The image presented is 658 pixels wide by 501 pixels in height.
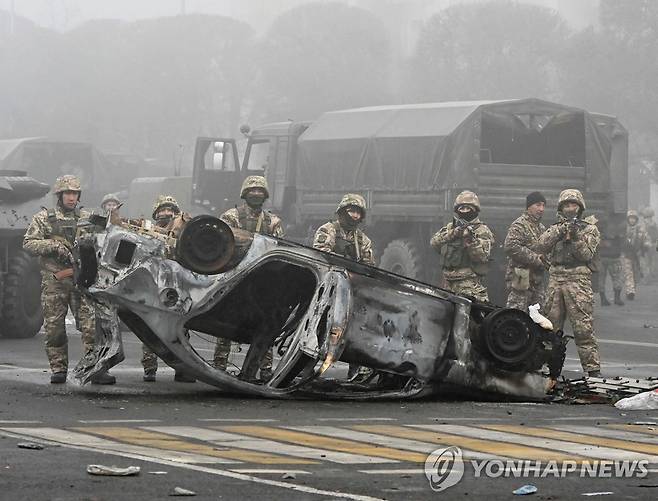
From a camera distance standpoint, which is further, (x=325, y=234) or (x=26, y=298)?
(x=26, y=298)

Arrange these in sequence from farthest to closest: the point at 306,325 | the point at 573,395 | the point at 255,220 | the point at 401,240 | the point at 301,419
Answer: the point at 401,240, the point at 255,220, the point at 573,395, the point at 306,325, the point at 301,419

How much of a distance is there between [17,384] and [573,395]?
4434mm

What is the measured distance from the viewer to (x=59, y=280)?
14070 mm

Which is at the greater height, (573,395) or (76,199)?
(76,199)

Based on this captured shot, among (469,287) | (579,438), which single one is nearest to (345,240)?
(469,287)

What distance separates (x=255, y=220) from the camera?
14.7 m

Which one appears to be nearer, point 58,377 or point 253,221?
point 58,377

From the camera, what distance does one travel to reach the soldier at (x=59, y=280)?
46.0 feet

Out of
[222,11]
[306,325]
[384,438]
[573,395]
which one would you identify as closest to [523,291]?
[573,395]

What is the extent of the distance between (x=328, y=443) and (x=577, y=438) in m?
1.56

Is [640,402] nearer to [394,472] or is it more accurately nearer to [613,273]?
[394,472]

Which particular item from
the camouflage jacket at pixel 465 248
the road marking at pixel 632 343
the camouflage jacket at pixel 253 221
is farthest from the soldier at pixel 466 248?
the road marking at pixel 632 343

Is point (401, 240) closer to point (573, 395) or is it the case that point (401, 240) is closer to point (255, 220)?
point (255, 220)

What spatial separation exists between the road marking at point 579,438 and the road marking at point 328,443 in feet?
3.99
